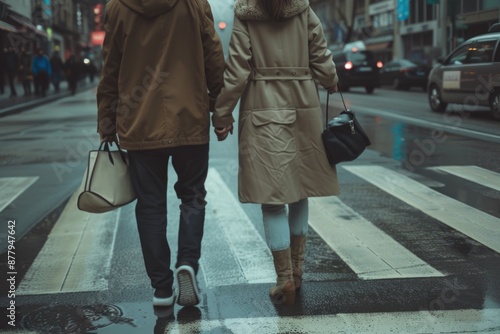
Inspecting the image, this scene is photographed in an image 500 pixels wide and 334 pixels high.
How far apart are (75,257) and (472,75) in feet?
38.0

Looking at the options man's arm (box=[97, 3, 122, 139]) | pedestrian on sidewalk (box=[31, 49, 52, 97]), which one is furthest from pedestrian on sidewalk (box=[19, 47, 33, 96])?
man's arm (box=[97, 3, 122, 139])

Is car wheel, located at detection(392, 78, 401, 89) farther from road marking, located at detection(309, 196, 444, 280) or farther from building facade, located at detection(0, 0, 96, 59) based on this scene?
road marking, located at detection(309, 196, 444, 280)

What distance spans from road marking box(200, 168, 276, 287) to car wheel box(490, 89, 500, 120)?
8.62m

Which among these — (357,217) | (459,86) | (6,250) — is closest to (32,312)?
(6,250)

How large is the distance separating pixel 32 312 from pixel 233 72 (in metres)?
1.68

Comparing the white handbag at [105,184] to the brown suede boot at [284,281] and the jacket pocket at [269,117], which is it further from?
the brown suede boot at [284,281]

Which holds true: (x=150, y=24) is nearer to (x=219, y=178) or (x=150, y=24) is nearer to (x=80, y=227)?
(x=80, y=227)

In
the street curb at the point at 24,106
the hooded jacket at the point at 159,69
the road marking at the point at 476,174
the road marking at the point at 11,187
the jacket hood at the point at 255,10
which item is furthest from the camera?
the street curb at the point at 24,106

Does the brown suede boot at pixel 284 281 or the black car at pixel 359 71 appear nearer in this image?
the brown suede boot at pixel 284 281

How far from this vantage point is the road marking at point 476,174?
7.11m

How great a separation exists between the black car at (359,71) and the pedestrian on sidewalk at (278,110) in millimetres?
22880

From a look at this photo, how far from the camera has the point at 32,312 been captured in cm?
357

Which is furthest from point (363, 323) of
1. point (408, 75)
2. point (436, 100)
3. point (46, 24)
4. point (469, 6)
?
point (46, 24)

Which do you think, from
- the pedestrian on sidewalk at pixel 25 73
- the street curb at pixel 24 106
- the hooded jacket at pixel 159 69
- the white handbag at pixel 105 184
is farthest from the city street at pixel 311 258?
the pedestrian on sidewalk at pixel 25 73
